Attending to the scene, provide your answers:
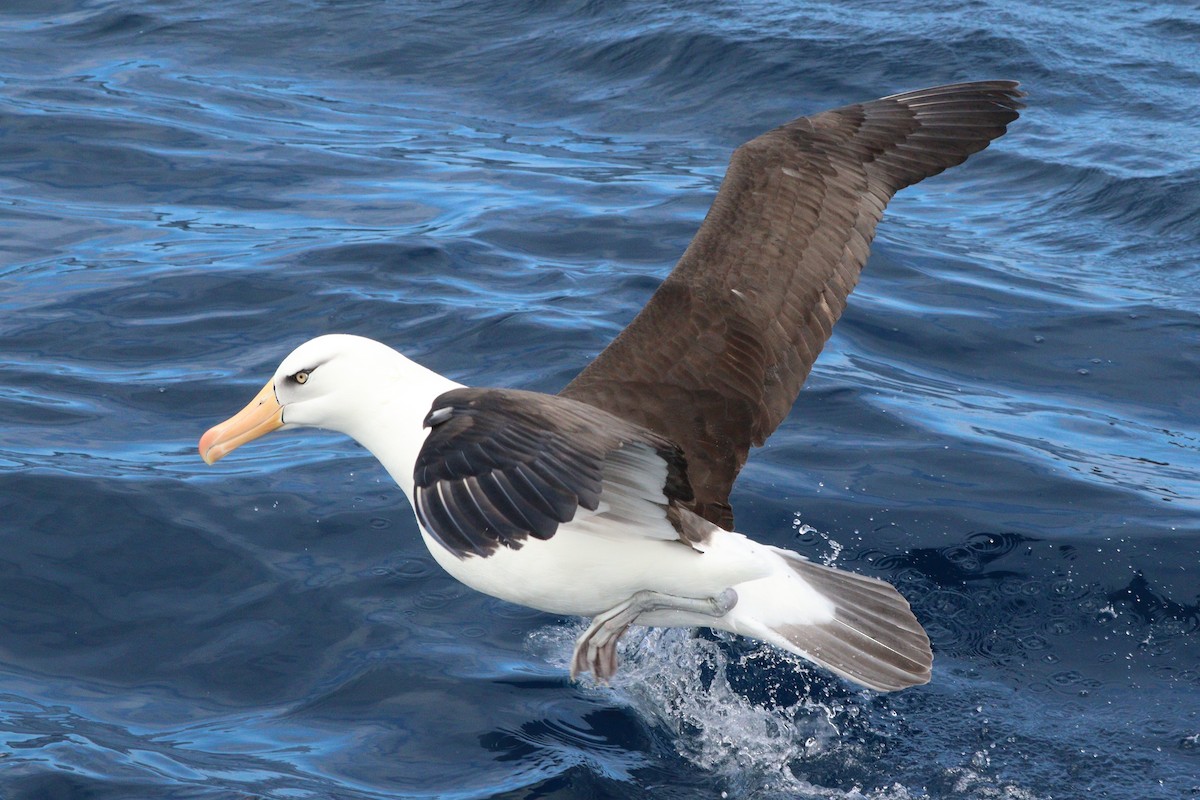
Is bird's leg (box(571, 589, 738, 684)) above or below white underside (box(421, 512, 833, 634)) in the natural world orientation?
below

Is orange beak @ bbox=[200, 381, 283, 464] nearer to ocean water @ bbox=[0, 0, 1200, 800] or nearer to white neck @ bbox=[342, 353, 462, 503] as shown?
white neck @ bbox=[342, 353, 462, 503]

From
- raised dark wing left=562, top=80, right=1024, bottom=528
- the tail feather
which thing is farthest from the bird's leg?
raised dark wing left=562, top=80, right=1024, bottom=528

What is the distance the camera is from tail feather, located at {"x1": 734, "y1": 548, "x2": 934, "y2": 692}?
4.72m

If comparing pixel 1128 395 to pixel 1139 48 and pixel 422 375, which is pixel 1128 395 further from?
pixel 1139 48

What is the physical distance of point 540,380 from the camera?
7254 mm

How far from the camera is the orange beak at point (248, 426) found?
16.2ft

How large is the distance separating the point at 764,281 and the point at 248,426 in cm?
207

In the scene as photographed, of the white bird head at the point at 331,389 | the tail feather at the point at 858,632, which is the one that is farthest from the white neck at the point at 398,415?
the tail feather at the point at 858,632

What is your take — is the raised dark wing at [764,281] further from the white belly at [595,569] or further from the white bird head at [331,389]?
the white bird head at [331,389]

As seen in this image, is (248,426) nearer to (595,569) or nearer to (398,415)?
(398,415)

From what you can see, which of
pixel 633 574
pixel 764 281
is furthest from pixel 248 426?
pixel 764 281

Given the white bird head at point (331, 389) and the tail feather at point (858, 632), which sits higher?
the white bird head at point (331, 389)

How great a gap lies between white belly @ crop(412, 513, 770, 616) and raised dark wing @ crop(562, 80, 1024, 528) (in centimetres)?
35

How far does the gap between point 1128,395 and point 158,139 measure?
7.05 metres
